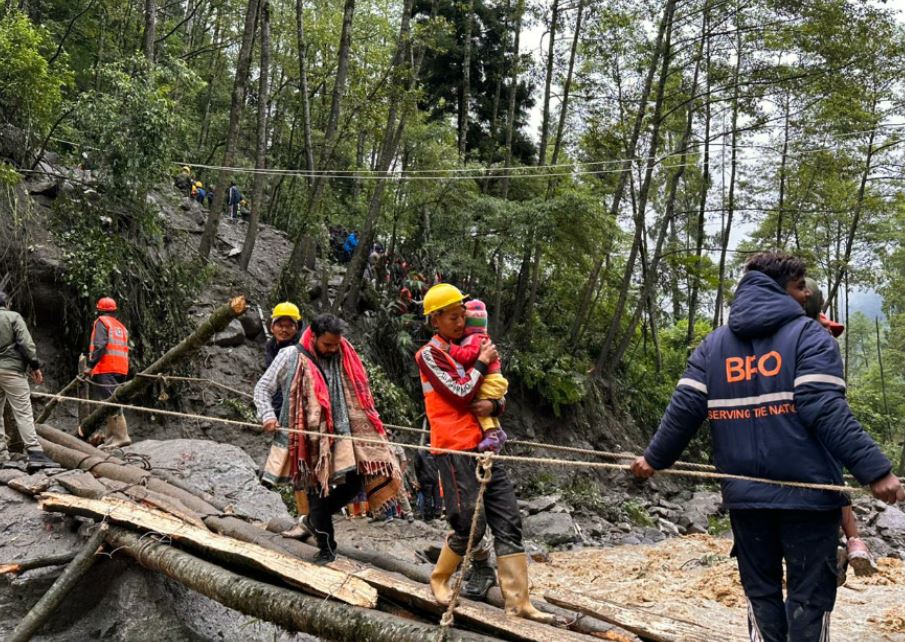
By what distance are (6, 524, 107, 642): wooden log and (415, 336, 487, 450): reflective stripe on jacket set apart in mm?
2778

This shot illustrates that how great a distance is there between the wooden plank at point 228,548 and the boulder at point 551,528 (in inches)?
304

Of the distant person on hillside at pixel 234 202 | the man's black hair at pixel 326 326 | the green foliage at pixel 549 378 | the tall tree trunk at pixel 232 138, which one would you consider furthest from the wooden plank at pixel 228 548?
the distant person on hillside at pixel 234 202

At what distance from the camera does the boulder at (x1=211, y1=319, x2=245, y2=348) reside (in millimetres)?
13477

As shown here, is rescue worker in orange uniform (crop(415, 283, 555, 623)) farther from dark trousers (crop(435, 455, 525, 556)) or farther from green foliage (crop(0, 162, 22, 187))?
green foliage (crop(0, 162, 22, 187))

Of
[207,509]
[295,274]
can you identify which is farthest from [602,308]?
[207,509]

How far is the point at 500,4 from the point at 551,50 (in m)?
2.90

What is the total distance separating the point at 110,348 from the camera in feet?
29.4

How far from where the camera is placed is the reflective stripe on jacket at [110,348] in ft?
29.1

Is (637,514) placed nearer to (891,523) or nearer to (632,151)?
(891,523)

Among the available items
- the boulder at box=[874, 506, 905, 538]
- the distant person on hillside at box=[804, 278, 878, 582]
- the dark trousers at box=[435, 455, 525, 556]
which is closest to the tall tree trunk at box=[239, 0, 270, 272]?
the dark trousers at box=[435, 455, 525, 556]

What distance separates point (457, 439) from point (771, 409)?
1.68m

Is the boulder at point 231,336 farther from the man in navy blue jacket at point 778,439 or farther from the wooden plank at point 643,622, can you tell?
the man in navy blue jacket at point 778,439

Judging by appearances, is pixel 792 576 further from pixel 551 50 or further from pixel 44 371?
pixel 551 50

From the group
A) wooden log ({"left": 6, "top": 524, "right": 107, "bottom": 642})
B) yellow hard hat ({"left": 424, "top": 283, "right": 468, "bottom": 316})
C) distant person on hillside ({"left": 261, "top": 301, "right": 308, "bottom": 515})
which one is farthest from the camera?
distant person on hillside ({"left": 261, "top": 301, "right": 308, "bottom": 515})
